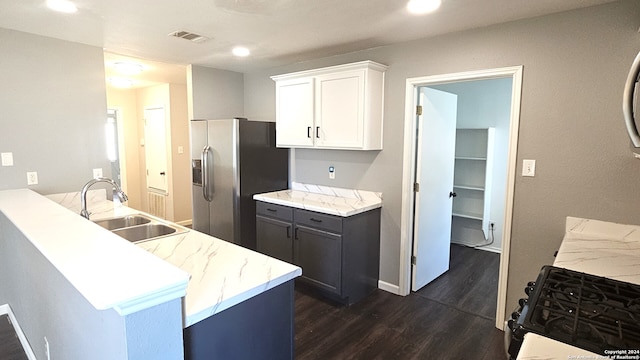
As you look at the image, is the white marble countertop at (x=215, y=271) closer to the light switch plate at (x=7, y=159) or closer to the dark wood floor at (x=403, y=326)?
the dark wood floor at (x=403, y=326)

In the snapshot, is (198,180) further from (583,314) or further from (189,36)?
(583,314)

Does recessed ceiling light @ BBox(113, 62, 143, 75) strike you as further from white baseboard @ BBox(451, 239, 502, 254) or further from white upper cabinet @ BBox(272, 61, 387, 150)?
white baseboard @ BBox(451, 239, 502, 254)

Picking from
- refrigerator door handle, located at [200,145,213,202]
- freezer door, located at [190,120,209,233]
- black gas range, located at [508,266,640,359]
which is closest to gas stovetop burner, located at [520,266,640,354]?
black gas range, located at [508,266,640,359]

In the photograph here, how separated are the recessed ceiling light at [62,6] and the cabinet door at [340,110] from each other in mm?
1903

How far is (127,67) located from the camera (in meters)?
4.10

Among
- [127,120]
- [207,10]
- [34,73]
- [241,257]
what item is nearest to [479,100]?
[207,10]

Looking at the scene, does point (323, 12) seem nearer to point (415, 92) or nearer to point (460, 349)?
point (415, 92)

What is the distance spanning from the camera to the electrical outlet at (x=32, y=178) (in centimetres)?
289

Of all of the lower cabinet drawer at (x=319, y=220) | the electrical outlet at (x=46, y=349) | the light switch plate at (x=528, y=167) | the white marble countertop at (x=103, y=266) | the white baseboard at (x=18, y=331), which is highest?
the light switch plate at (x=528, y=167)

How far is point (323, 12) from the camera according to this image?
2295 millimetres

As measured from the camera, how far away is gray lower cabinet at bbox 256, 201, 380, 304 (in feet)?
9.62

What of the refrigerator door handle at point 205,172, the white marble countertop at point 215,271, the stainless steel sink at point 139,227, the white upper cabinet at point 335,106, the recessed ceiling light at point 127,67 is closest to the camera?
the white marble countertop at point 215,271

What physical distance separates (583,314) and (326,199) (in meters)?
2.46

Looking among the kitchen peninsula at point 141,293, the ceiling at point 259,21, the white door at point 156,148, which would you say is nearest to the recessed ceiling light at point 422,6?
the ceiling at point 259,21
